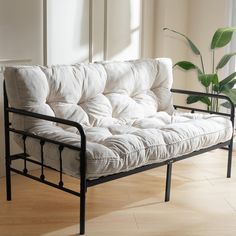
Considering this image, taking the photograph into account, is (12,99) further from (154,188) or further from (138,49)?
(138,49)

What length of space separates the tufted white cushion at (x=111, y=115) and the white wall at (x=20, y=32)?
0.41m

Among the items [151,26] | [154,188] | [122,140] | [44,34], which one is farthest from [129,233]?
[151,26]

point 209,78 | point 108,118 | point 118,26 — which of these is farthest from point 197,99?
point 108,118

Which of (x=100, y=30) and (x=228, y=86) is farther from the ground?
(x=100, y=30)

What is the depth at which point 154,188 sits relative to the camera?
3.45 meters

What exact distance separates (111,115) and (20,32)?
2.65ft

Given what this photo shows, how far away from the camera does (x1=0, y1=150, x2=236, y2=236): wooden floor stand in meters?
2.77

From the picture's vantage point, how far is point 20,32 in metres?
3.45

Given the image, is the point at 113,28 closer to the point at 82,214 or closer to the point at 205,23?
the point at 205,23

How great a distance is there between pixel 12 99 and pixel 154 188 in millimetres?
1111

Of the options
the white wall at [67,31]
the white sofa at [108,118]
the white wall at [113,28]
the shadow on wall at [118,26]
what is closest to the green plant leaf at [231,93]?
the white sofa at [108,118]

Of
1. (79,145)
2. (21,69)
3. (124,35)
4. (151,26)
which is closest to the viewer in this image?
(79,145)

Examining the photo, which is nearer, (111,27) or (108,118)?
(108,118)

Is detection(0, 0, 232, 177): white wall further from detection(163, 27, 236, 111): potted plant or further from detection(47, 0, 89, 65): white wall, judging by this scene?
detection(163, 27, 236, 111): potted plant
